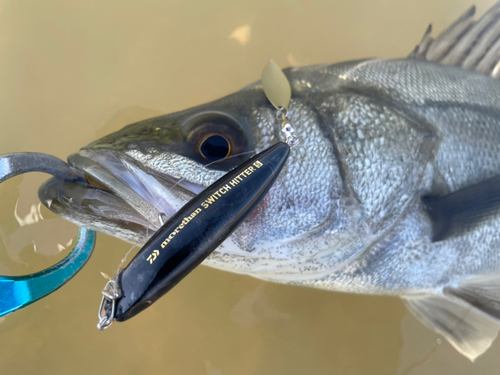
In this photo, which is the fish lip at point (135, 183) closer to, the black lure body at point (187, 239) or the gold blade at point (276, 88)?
the black lure body at point (187, 239)

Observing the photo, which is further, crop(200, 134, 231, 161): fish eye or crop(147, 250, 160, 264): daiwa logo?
crop(200, 134, 231, 161): fish eye

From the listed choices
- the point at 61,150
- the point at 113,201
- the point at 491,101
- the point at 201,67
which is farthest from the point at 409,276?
the point at 61,150

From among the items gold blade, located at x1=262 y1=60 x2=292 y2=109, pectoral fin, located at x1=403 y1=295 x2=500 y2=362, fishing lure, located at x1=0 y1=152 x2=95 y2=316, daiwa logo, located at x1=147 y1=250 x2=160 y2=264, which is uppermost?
gold blade, located at x1=262 y1=60 x2=292 y2=109

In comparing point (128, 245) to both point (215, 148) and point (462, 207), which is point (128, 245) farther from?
point (462, 207)

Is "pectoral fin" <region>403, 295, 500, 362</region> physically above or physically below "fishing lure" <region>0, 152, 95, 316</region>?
below

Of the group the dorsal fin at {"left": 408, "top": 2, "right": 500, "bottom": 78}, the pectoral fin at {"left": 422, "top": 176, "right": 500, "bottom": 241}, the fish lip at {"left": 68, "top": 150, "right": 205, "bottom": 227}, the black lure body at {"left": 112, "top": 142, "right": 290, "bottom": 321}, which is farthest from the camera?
the dorsal fin at {"left": 408, "top": 2, "right": 500, "bottom": 78}

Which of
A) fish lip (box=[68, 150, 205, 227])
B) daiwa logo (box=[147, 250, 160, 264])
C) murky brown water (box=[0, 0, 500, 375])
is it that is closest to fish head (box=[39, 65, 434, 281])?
fish lip (box=[68, 150, 205, 227])

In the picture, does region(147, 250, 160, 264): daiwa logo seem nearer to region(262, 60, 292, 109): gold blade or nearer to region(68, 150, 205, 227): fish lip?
region(68, 150, 205, 227): fish lip
